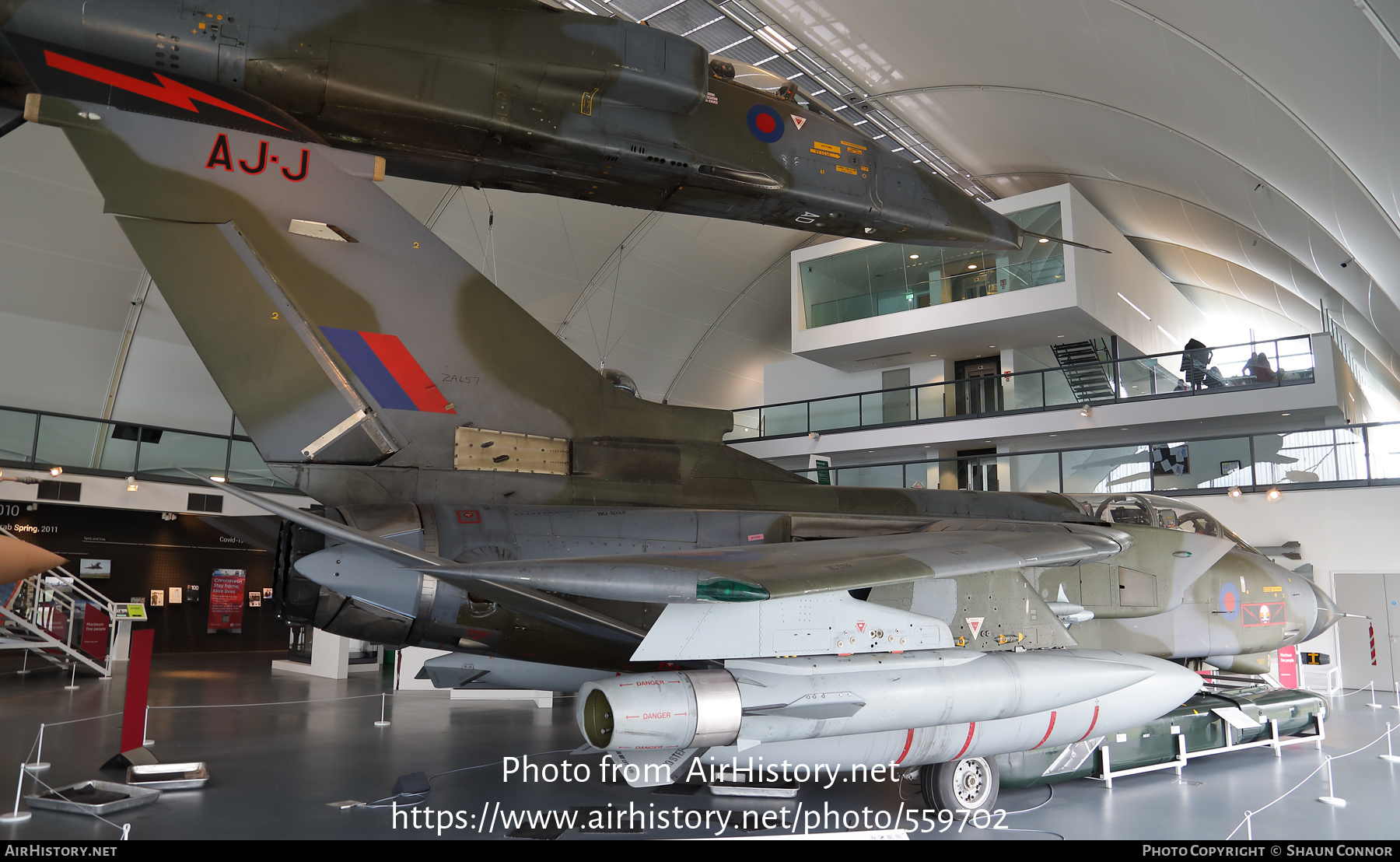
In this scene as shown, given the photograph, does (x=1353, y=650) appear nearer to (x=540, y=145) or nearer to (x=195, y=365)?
(x=540, y=145)

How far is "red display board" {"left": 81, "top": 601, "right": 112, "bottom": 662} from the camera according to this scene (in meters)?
14.4

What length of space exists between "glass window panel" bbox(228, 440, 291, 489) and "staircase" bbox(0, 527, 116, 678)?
3.59 m

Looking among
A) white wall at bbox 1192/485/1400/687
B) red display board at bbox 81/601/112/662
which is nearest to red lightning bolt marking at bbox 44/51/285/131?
red display board at bbox 81/601/112/662

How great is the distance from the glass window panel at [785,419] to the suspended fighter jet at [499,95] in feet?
49.3

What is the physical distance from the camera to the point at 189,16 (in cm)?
522

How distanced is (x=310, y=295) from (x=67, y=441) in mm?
14879

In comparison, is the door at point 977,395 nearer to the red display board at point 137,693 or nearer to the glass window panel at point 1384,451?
the glass window panel at point 1384,451

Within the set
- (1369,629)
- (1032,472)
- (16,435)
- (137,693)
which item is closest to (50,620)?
(16,435)

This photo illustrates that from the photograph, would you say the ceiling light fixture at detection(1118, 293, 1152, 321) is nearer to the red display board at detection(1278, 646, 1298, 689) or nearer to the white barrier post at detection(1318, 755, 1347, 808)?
the red display board at detection(1278, 646, 1298, 689)

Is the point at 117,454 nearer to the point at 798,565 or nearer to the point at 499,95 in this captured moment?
the point at 499,95

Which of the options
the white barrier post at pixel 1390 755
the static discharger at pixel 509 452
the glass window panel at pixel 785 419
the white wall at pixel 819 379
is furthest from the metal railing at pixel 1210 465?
the static discharger at pixel 509 452

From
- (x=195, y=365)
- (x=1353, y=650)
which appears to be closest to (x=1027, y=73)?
(x=1353, y=650)

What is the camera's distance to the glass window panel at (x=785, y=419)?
2220 centimetres
